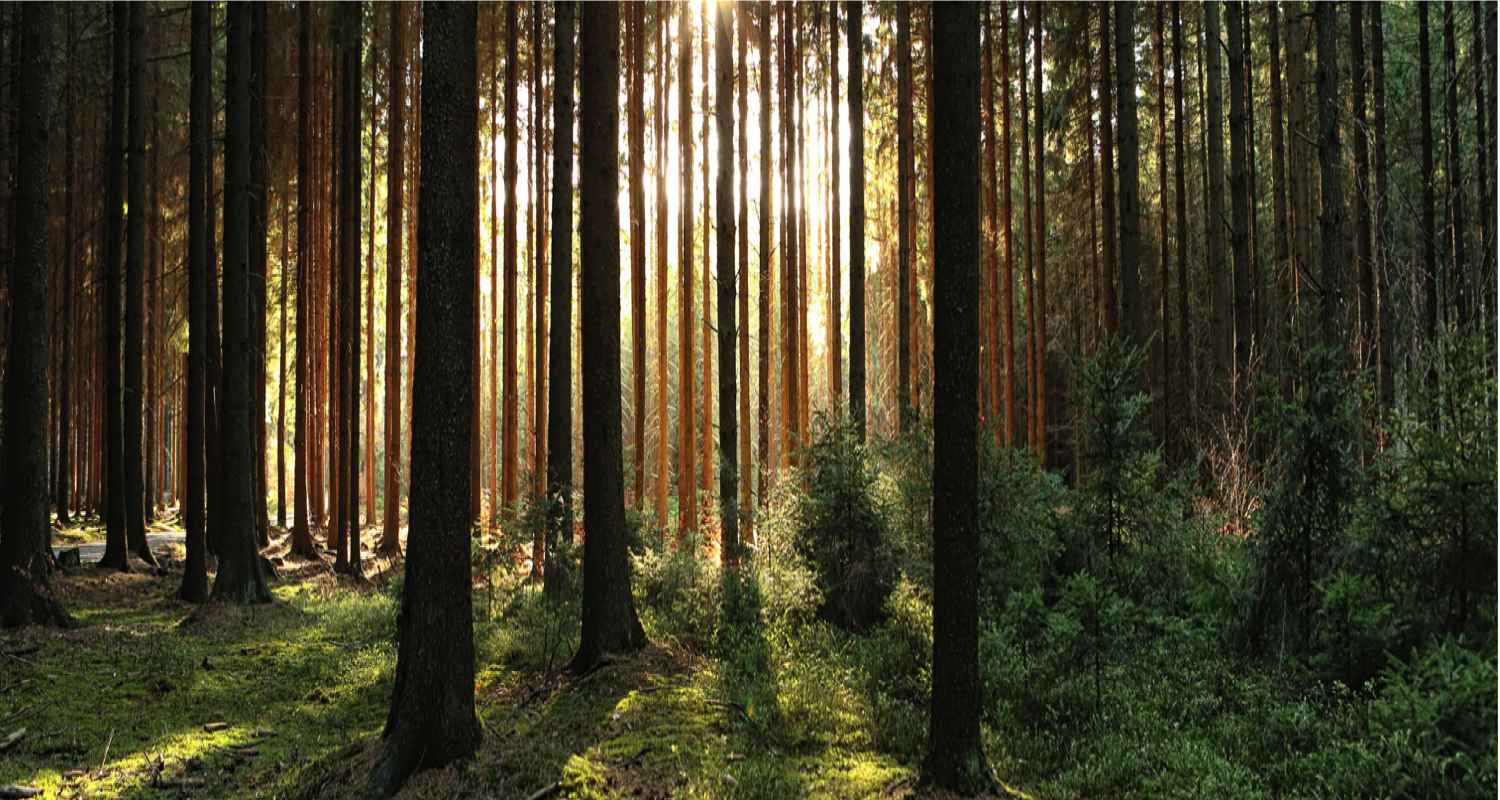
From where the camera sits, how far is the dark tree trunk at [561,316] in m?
10.3

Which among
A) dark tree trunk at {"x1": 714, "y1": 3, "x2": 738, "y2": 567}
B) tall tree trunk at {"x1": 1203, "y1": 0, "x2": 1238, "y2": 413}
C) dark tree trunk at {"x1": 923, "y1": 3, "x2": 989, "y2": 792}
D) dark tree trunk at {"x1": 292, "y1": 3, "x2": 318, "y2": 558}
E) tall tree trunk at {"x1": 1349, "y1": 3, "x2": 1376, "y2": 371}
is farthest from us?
dark tree trunk at {"x1": 292, "y1": 3, "x2": 318, "y2": 558}

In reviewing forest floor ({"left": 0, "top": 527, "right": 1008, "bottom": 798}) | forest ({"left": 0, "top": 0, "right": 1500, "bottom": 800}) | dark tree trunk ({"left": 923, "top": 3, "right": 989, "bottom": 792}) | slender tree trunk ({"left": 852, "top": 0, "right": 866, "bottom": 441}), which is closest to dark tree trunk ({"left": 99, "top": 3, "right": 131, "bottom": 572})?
forest ({"left": 0, "top": 0, "right": 1500, "bottom": 800})

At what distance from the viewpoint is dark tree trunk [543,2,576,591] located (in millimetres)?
10312

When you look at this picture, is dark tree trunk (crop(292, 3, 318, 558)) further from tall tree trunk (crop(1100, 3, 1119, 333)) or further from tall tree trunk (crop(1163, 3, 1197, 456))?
tall tree trunk (crop(1163, 3, 1197, 456))

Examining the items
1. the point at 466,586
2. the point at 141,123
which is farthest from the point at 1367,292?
the point at 141,123

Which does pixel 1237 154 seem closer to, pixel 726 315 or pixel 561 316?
pixel 726 315

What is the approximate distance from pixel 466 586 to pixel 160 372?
2283cm

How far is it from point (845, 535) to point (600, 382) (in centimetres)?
316

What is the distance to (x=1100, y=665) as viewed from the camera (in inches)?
267

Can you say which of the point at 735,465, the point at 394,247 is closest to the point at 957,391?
the point at 735,465

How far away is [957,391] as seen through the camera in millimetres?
5090

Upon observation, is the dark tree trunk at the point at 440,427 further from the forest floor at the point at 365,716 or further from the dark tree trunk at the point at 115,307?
the dark tree trunk at the point at 115,307

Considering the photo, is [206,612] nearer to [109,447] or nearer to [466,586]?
[109,447]

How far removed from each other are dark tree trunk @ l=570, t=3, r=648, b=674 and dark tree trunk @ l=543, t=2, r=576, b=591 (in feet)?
6.71
